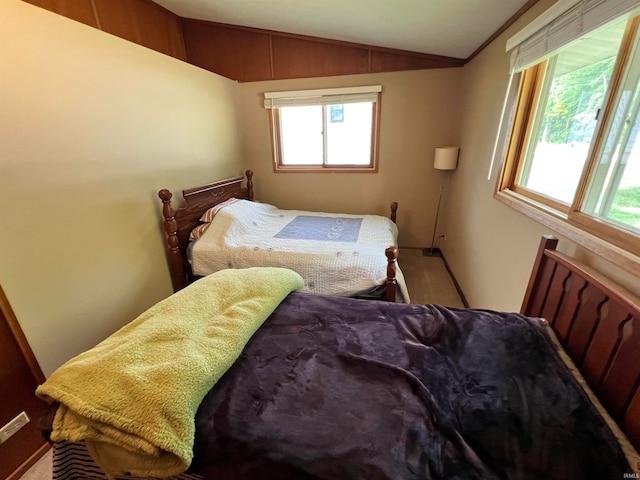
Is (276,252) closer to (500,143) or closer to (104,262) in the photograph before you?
(104,262)

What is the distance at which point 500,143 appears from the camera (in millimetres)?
2082

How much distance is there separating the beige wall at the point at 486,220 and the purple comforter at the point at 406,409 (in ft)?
1.68

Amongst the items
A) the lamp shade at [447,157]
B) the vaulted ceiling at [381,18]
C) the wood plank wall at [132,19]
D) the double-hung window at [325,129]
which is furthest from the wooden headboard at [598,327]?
the wood plank wall at [132,19]

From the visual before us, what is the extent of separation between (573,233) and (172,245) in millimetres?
2603

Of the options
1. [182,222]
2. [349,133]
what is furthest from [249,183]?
[349,133]

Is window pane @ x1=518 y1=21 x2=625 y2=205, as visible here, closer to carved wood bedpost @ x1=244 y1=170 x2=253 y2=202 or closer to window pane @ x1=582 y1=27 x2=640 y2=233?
window pane @ x1=582 y1=27 x2=640 y2=233

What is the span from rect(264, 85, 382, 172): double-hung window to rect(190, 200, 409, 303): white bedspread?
1.06 m

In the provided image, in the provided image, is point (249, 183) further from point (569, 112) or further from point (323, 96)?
point (569, 112)

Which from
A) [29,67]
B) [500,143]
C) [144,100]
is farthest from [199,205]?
[500,143]

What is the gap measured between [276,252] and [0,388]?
5.29 ft

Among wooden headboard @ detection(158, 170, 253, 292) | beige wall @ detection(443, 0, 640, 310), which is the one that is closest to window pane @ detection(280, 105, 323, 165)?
wooden headboard @ detection(158, 170, 253, 292)

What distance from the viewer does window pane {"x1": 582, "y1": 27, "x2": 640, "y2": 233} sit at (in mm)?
1029

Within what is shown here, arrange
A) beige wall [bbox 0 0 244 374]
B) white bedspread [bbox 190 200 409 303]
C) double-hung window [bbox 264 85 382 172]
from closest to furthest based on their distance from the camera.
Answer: beige wall [bbox 0 0 244 374]
white bedspread [bbox 190 200 409 303]
double-hung window [bbox 264 85 382 172]

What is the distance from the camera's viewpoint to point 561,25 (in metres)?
1.32
